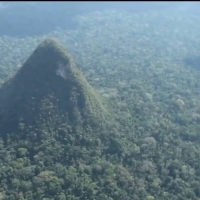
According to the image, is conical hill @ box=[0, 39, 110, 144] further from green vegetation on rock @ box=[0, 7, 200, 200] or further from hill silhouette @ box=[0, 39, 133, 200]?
green vegetation on rock @ box=[0, 7, 200, 200]

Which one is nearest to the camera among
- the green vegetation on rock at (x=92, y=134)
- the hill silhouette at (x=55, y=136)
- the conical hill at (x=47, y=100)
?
the hill silhouette at (x=55, y=136)

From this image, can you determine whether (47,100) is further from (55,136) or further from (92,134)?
(92,134)

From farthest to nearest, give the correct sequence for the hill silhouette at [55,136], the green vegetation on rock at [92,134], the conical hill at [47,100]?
the conical hill at [47,100], the green vegetation on rock at [92,134], the hill silhouette at [55,136]

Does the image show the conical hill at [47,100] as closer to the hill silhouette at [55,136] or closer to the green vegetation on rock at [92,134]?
the hill silhouette at [55,136]

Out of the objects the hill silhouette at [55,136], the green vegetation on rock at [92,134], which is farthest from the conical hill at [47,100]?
the green vegetation on rock at [92,134]

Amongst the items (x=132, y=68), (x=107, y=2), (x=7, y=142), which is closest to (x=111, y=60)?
(x=132, y=68)

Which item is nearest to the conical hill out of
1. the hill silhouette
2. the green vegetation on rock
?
the hill silhouette

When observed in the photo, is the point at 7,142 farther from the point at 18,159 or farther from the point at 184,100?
the point at 184,100

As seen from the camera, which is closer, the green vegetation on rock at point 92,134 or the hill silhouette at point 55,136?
the hill silhouette at point 55,136
